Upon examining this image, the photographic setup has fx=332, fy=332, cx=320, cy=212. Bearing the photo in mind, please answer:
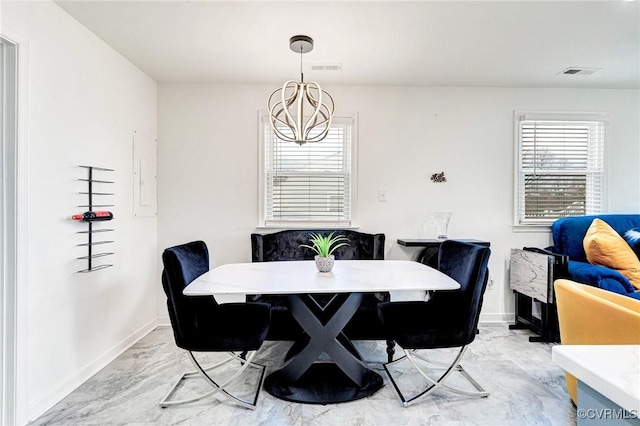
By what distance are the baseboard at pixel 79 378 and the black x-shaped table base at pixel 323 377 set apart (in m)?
1.29

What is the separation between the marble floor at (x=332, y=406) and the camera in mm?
1872

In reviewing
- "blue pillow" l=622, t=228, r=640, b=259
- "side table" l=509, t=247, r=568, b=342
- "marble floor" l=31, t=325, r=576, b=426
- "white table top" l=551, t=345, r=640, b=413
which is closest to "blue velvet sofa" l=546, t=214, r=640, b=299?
"blue pillow" l=622, t=228, r=640, b=259

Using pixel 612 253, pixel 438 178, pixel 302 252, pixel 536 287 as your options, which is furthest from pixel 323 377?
pixel 612 253

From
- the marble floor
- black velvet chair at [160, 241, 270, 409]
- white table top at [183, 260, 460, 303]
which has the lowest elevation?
the marble floor

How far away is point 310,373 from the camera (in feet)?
7.55

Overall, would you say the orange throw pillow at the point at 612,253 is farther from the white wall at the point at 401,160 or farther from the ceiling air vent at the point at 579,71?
the ceiling air vent at the point at 579,71

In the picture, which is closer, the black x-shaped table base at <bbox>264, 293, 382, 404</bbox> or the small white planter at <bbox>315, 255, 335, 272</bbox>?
Answer: the black x-shaped table base at <bbox>264, 293, 382, 404</bbox>

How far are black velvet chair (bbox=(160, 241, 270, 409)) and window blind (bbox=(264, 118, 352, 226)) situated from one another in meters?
1.37

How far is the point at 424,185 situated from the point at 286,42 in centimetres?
197

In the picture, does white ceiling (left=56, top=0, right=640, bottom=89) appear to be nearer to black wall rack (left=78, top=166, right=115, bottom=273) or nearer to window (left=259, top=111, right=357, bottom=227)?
window (left=259, top=111, right=357, bottom=227)

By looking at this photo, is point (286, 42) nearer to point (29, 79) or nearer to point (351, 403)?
point (29, 79)

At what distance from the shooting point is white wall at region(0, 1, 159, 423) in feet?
6.36

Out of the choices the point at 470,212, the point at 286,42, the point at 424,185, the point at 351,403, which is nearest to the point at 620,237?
the point at 470,212

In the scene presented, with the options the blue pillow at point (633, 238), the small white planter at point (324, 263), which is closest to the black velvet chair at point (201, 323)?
the small white planter at point (324, 263)
